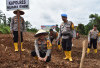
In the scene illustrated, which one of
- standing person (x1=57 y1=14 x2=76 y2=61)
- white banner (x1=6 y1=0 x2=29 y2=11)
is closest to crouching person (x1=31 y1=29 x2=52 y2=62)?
white banner (x1=6 y1=0 x2=29 y2=11)

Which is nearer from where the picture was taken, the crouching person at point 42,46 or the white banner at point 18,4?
the crouching person at point 42,46

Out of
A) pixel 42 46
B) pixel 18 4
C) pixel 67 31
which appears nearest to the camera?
pixel 42 46

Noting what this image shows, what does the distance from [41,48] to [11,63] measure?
1236 millimetres

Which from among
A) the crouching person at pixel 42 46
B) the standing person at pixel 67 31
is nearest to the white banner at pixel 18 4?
the crouching person at pixel 42 46

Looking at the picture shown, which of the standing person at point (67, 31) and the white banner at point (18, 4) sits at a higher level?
the white banner at point (18, 4)

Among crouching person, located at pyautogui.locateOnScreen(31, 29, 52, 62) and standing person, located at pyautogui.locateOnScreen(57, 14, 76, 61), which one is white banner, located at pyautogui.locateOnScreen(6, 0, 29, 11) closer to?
crouching person, located at pyautogui.locateOnScreen(31, 29, 52, 62)

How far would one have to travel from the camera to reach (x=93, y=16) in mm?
29906

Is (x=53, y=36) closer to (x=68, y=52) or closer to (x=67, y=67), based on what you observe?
(x=68, y=52)

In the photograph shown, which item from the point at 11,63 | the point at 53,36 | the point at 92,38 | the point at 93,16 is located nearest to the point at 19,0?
the point at 11,63

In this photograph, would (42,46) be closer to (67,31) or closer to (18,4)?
(18,4)

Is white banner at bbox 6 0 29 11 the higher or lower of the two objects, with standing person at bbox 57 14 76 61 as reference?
higher

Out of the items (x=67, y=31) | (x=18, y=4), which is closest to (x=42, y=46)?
(x=18, y=4)

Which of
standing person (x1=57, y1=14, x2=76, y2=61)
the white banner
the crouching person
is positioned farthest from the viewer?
standing person (x1=57, y1=14, x2=76, y2=61)

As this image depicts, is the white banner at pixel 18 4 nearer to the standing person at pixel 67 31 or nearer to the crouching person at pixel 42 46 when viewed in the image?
Result: the crouching person at pixel 42 46
